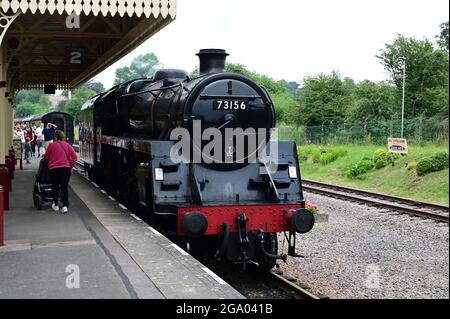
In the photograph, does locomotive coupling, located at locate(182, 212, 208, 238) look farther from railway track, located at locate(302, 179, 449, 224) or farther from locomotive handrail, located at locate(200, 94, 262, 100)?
railway track, located at locate(302, 179, 449, 224)

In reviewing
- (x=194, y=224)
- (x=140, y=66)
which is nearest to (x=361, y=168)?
(x=194, y=224)

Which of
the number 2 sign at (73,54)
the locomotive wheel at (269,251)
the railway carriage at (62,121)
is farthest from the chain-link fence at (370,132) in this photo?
the railway carriage at (62,121)

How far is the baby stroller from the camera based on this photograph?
10.9 metres

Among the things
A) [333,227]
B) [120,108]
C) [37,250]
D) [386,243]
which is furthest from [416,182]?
[37,250]

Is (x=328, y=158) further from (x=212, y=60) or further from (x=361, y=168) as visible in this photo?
(x=212, y=60)

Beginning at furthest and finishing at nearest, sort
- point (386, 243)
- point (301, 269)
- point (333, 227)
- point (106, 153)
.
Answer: point (106, 153) → point (333, 227) → point (386, 243) → point (301, 269)

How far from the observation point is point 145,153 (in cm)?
875

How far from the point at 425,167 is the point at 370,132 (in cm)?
1077

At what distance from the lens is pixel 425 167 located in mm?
16734

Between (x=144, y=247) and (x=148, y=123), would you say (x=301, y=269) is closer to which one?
(x=144, y=247)

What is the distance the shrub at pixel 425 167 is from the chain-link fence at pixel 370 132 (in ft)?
4.27

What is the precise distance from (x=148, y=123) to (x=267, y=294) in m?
3.94

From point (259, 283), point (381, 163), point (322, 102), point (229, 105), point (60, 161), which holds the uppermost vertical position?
point (322, 102)

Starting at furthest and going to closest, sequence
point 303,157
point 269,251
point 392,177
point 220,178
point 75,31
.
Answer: point 303,157 → point 392,177 → point 75,31 → point 220,178 → point 269,251
